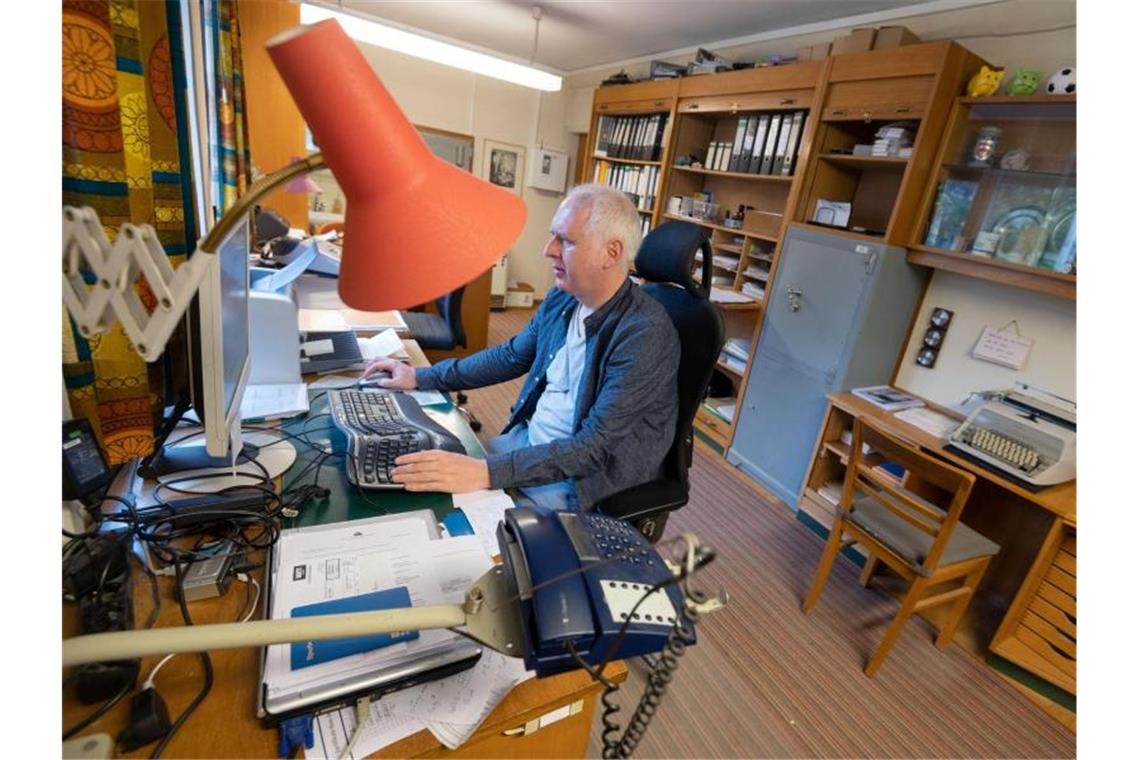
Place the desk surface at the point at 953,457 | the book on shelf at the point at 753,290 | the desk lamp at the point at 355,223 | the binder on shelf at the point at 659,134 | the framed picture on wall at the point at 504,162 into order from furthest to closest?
the framed picture on wall at the point at 504,162, the binder on shelf at the point at 659,134, the book on shelf at the point at 753,290, the desk surface at the point at 953,457, the desk lamp at the point at 355,223

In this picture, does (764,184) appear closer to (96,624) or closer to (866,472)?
(866,472)

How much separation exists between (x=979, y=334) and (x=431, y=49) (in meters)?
3.33

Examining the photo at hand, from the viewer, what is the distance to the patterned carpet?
1.57 metres

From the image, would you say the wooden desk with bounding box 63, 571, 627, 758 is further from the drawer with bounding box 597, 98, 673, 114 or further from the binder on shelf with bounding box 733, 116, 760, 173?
the drawer with bounding box 597, 98, 673, 114

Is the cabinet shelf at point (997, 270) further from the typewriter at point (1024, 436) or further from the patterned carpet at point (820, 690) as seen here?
the patterned carpet at point (820, 690)

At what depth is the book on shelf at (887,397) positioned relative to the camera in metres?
2.39

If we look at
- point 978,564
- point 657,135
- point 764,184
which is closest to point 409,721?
point 978,564

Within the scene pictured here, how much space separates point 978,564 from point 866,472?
566mm

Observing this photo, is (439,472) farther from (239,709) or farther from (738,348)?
(738,348)

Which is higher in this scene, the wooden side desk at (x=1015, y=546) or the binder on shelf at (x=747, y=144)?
the binder on shelf at (x=747, y=144)

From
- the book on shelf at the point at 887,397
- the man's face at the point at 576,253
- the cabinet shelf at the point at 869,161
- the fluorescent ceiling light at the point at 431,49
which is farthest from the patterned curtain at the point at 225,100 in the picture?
the book on shelf at the point at 887,397

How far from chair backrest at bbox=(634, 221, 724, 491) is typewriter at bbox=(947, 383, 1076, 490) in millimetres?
1280

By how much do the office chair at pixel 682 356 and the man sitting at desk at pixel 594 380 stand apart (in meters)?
0.05

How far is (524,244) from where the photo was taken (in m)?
5.76
